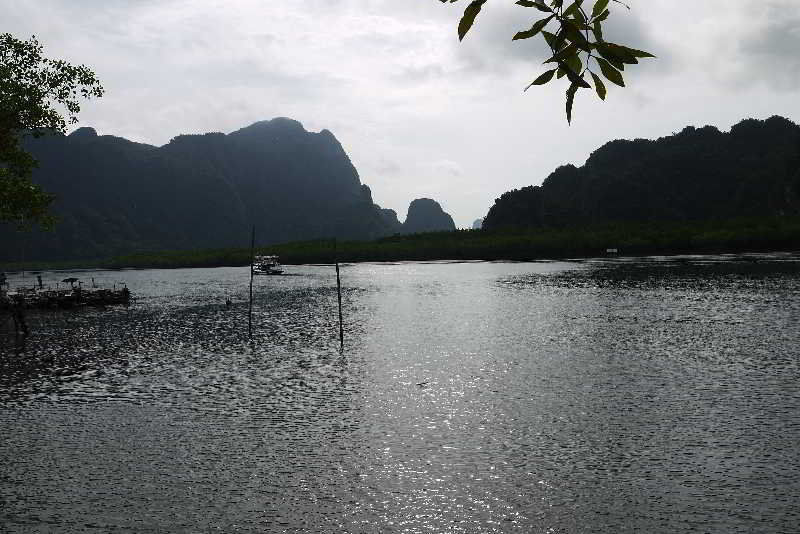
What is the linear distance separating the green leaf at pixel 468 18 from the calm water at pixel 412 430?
34.3 ft

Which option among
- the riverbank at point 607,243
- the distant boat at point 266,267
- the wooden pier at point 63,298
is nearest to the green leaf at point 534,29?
the wooden pier at point 63,298

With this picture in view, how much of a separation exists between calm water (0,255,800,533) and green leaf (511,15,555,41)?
10375mm

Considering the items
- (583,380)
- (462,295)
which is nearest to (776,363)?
(583,380)

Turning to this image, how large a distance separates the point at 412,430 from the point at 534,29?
16338 mm

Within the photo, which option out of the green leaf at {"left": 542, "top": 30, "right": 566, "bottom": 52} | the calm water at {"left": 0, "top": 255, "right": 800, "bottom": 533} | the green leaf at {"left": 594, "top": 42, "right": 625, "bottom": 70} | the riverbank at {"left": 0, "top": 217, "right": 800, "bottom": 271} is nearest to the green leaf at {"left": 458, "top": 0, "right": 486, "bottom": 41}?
the green leaf at {"left": 542, "top": 30, "right": 566, "bottom": 52}

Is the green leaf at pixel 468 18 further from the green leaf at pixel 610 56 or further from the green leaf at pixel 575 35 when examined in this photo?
the green leaf at pixel 610 56

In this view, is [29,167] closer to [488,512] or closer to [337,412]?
[337,412]

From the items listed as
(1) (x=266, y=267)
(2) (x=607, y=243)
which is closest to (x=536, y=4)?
(1) (x=266, y=267)

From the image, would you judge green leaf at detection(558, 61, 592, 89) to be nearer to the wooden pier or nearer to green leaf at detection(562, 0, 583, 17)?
green leaf at detection(562, 0, 583, 17)

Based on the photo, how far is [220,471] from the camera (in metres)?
16.1

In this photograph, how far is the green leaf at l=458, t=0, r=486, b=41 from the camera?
15.8 feet

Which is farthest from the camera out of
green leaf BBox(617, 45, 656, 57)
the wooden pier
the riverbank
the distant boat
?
the riverbank

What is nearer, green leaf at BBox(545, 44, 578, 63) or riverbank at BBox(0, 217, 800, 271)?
green leaf at BBox(545, 44, 578, 63)

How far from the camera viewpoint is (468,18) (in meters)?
4.80
